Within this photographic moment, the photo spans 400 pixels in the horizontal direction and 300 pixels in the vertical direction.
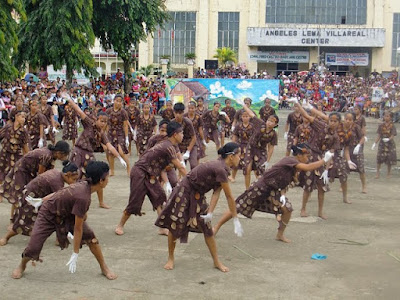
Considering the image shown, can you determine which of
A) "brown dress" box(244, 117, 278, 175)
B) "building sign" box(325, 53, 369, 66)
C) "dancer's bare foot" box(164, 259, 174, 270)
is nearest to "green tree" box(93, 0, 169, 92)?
"brown dress" box(244, 117, 278, 175)

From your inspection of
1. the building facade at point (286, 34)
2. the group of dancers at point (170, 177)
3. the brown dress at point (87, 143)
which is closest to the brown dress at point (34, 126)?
the group of dancers at point (170, 177)

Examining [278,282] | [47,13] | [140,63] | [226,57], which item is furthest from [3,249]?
[140,63]

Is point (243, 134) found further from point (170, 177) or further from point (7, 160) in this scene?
point (7, 160)

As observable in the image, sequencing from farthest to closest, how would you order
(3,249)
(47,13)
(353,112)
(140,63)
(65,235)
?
(140,63), (47,13), (353,112), (3,249), (65,235)

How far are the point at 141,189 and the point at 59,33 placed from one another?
15541 millimetres

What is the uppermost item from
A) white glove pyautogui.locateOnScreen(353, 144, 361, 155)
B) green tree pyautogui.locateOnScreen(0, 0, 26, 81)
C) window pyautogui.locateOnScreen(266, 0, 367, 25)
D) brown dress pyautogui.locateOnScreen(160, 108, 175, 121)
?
window pyautogui.locateOnScreen(266, 0, 367, 25)

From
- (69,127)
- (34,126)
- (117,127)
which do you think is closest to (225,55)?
(69,127)

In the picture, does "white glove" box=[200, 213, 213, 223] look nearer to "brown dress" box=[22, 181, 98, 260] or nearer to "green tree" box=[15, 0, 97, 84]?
"brown dress" box=[22, 181, 98, 260]

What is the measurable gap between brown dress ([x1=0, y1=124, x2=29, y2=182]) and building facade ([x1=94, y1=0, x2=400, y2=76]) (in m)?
41.9

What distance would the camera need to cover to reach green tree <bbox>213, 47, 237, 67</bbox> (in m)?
50.5

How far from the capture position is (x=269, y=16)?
5184cm

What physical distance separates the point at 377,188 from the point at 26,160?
24.8 feet

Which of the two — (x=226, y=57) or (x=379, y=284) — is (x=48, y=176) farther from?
(x=226, y=57)

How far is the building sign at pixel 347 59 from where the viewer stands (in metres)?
51.7
